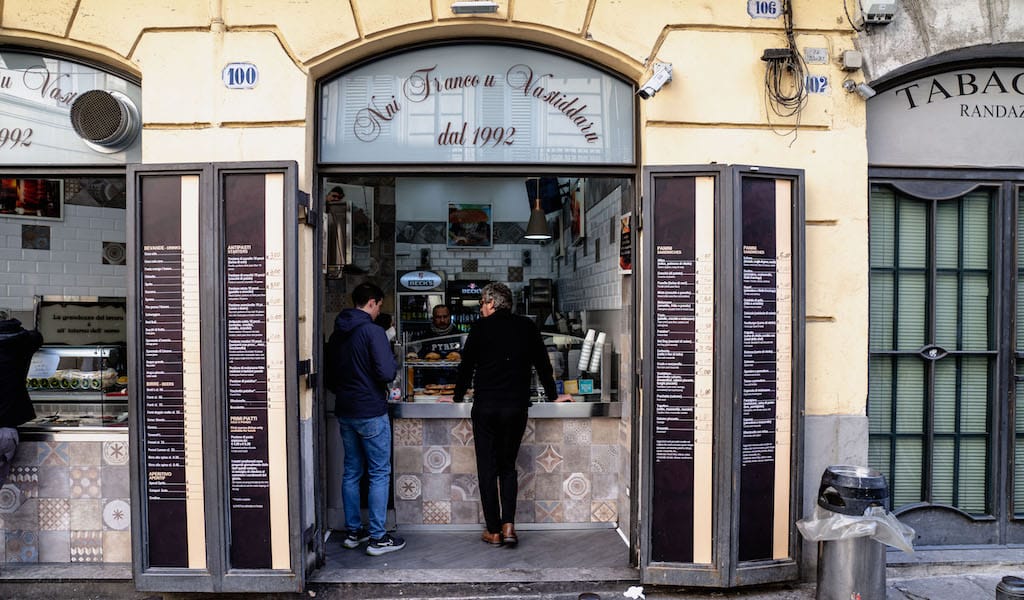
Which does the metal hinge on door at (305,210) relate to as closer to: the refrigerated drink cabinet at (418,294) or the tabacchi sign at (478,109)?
the tabacchi sign at (478,109)

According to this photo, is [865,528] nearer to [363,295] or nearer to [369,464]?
[369,464]

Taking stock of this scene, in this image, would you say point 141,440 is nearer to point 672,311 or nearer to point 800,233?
point 672,311

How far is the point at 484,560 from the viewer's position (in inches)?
198

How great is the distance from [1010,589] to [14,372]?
6447 millimetres

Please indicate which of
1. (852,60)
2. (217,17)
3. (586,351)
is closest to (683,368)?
(586,351)

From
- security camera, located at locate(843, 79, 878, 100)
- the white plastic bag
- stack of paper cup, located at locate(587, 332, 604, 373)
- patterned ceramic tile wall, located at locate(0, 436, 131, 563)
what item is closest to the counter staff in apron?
stack of paper cup, located at locate(587, 332, 604, 373)

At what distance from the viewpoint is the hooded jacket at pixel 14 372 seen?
4.61 meters

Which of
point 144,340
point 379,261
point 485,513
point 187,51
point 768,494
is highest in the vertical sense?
point 187,51

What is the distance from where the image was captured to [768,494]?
454 cm

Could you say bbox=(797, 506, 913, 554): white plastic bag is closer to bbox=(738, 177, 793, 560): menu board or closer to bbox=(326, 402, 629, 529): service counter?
bbox=(738, 177, 793, 560): menu board

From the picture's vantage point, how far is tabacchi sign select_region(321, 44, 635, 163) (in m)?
4.85

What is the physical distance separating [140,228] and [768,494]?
443 centimetres

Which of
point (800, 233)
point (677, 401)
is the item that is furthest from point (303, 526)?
point (800, 233)

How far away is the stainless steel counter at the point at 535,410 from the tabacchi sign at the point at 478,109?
6.57 feet
